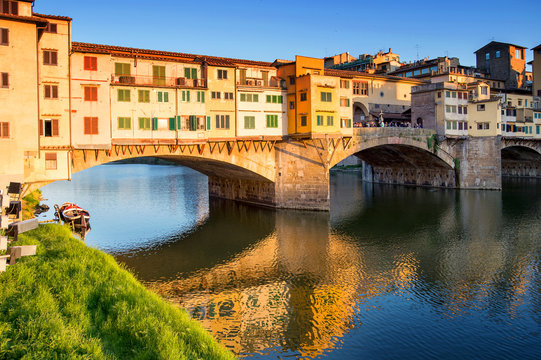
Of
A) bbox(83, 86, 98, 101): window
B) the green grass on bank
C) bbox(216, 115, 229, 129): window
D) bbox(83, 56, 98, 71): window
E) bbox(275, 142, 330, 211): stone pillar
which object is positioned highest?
bbox(83, 56, 98, 71): window

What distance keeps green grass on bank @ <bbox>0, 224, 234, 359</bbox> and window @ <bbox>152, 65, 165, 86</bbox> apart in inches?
973

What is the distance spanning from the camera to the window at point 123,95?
1438 inches

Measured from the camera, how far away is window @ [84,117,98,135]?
34438 millimetres

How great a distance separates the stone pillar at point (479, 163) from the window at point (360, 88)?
14.8m

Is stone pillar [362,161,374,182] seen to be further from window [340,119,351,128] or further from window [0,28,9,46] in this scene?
window [0,28,9,46]

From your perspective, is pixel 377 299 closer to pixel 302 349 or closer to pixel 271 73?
pixel 302 349

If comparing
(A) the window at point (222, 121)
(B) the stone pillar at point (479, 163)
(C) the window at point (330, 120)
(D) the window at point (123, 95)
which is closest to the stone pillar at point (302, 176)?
(C) the window at point (330, 120)

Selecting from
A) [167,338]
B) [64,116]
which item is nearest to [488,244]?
[167,338]

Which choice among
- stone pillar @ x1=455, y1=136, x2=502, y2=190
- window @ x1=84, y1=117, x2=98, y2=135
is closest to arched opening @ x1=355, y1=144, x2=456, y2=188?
stone pillar @ x1=455, y1=136, x2=502, y2=190

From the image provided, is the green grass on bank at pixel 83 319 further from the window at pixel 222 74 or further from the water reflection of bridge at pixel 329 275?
the window at pixel 222 74

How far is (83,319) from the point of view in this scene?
12.0m

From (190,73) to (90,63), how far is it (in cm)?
917

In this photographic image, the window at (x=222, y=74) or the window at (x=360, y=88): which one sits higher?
the window at (x=360, y=88)

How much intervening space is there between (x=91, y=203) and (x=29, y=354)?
1847 inches
